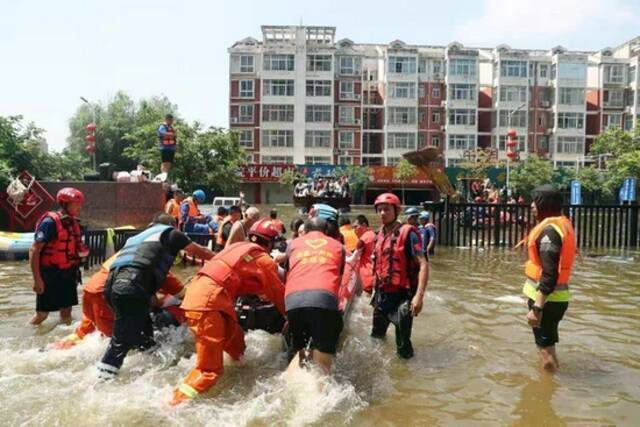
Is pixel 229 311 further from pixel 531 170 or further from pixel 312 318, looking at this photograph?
pixel 531 170

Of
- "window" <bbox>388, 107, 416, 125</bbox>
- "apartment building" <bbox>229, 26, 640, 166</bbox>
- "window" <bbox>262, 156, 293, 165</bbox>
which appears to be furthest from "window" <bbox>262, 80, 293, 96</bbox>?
"window" <bbox>388, 107, 416, 125</bbox>

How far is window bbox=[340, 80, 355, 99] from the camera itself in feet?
199

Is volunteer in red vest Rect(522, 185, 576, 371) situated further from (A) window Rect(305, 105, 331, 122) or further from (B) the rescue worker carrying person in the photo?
(A) window Rect(305, 105, 331, 122)

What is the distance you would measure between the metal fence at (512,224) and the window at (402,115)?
4385 centimetres

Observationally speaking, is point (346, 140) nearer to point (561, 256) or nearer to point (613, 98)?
point (613, 98)

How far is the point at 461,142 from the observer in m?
61.7

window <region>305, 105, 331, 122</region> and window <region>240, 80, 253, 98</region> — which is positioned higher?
window <region>240, 80, 253, 98</region>

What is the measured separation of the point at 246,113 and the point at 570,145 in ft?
114

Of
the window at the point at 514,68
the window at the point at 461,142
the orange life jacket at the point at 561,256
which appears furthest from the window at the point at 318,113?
the orange life jacket at the point at 561,256

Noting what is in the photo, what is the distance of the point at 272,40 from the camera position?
197ft

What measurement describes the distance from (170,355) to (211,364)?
4.20 ft

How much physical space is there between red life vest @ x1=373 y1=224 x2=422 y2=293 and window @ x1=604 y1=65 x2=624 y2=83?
221ft

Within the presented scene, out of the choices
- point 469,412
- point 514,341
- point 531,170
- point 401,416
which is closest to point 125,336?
point 401,416

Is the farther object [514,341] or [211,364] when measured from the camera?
[514,341]
